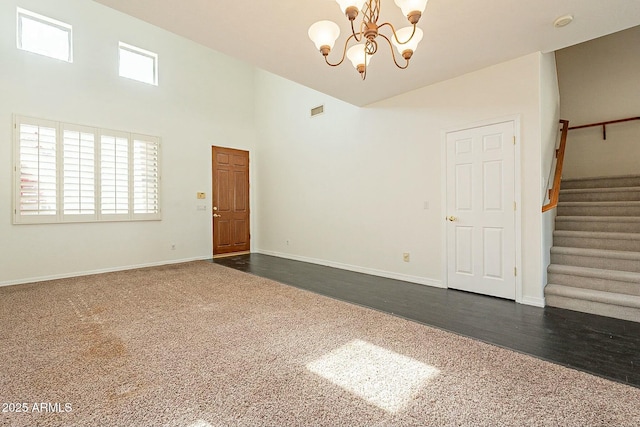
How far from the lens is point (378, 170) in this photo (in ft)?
16.0

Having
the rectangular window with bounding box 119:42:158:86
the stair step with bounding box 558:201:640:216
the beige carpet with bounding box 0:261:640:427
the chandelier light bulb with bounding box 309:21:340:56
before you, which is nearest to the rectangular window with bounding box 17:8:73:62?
the rectangular window with bounding box 119:42:158:86

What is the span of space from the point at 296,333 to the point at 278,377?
69 cm

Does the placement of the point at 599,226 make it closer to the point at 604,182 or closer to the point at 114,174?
the point at 604,182

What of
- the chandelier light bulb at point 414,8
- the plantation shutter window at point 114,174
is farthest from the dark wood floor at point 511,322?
the plantation shutter window at point 114,174

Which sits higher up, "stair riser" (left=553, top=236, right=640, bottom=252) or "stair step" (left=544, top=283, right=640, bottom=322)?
"stair riser" (left=553, top=236, right=640, bottom=252)

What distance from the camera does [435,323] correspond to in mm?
2877

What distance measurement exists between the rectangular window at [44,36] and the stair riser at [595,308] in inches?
303

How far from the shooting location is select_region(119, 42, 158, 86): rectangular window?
553cm

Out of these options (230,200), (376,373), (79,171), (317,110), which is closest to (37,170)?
(79,171)

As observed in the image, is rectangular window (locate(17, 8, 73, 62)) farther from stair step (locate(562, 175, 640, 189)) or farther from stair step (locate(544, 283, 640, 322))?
stair step (locate(562, 175, 640, 189))

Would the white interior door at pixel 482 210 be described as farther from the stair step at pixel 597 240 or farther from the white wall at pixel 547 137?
the stair step at pixel 597 240

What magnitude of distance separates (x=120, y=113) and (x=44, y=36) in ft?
4.72

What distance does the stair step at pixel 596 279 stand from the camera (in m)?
3.03

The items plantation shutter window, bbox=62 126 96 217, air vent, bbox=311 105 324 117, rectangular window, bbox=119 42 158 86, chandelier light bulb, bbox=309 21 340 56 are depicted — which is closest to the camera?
chandelier light bulb, bbox=309 21 340 56
